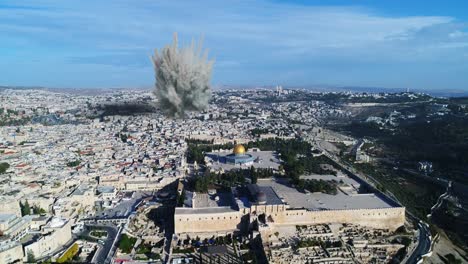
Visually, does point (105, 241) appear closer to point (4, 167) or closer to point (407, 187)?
point (4, 167)

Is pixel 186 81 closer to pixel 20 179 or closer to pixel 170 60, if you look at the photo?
pixel 170 60

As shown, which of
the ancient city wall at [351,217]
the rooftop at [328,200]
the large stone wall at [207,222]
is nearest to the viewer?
the large stone wall at [207,222]

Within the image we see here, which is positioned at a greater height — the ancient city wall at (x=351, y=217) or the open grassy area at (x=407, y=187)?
the ancient city wall at (x=351, y=217)

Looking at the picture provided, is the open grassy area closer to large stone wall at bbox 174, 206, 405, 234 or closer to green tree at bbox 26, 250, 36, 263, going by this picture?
large stone wall at bbox 174, 206, 405, 234

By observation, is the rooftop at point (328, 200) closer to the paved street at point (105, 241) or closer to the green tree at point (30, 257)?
the paved street at point (105, 241)

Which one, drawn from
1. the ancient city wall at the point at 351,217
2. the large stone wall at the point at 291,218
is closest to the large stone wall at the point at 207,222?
the large stone wall at the point at 291,218

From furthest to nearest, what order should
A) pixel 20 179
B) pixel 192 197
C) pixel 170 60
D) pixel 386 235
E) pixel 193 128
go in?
pixel 193 128
pixel 20 179
pixel 192 197
pixel 386 235
pixel 170 60

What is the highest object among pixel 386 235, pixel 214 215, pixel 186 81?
pixel 186 81

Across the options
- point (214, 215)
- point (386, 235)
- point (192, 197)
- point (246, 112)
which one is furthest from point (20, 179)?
point (246, 112)

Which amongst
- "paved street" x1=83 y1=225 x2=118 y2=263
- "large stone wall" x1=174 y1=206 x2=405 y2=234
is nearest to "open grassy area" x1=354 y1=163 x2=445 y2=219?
"large stone wall" x1=174 y1=206 x2=405 y2=234

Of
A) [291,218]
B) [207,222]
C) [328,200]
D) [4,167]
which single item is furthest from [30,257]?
[328,200]
